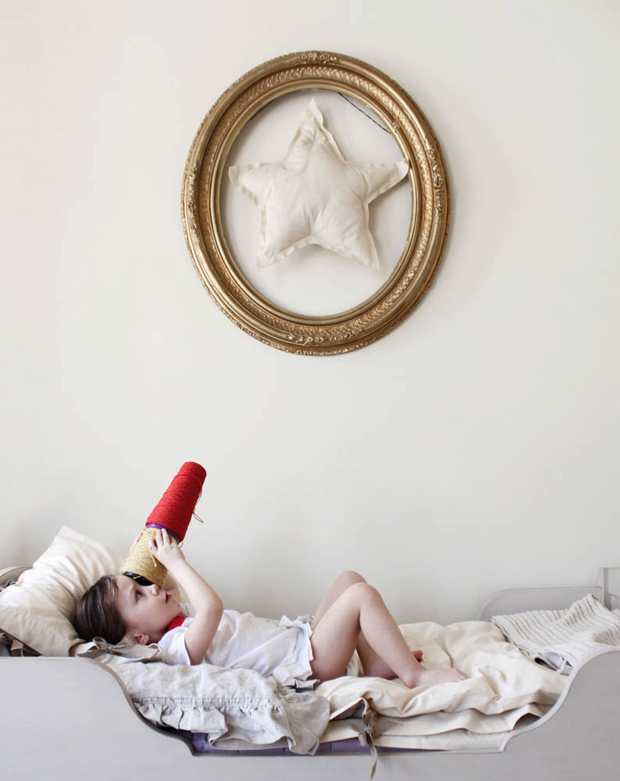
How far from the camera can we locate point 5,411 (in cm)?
177

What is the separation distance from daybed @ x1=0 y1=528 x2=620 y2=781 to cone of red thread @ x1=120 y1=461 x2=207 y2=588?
10.8 inches

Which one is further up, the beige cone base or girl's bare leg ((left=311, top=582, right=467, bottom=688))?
the beige cone base

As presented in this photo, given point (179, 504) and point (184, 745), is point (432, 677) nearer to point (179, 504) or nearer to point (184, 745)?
point (184, 745)

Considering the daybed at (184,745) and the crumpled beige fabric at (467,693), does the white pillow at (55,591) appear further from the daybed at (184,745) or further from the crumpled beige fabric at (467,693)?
the crumpled beige fabric at (467,693)

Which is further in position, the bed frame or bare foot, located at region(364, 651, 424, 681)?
bare foot, located at region(364, 651, 424, 681)

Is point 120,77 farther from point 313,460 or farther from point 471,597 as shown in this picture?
point 471,597

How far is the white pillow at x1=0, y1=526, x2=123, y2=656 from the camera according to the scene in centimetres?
122

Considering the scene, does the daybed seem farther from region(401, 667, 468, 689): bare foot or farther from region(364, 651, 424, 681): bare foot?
region(364, 651, 424, 681): bare foot

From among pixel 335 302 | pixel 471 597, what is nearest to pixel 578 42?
pixel 335 302

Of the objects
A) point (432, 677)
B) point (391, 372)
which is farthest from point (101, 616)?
point (391, 372)

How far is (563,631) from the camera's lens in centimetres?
148

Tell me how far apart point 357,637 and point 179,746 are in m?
0.40

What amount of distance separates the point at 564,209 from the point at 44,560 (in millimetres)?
1499

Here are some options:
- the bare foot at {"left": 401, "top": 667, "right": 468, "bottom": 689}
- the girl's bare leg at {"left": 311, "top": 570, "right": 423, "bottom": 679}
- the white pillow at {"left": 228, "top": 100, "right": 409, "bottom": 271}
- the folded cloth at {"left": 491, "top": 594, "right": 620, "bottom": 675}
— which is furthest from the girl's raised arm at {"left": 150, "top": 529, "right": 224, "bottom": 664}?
the white pillow at {"left": 228, "top": 100, "right": 409, "bottom": 271}
